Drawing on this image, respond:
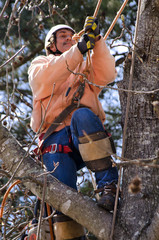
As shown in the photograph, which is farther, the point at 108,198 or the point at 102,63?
the point at 102,63

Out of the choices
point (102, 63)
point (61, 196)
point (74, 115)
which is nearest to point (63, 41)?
point (102, 63)

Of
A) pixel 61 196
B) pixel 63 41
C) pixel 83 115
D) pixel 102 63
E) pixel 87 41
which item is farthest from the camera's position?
pixel 63 41

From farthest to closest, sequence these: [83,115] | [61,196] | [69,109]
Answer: [69,109] < [83,115] < [61,196]

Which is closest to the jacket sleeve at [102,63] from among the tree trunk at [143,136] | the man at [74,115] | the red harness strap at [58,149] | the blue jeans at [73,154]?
the man at [74,115]

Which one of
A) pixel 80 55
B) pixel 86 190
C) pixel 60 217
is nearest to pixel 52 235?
pixel 60 217

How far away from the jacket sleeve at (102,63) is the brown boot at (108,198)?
0.77 m

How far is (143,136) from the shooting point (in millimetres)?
1725

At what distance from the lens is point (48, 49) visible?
268 centimetres

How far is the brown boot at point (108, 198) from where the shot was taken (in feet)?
5.45

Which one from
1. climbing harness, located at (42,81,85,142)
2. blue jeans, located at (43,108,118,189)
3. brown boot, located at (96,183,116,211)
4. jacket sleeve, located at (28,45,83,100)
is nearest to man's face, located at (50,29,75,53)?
jacket sleeve, located at (28,45,83,100)

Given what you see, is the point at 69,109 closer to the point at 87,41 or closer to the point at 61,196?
the point at 87,41

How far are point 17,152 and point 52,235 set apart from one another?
17.7 inches

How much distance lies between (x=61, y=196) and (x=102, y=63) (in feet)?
3.03

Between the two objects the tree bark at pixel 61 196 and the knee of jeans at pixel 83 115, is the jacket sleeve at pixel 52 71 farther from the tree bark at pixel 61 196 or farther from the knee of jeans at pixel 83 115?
the tree bark at pixel 61 196
